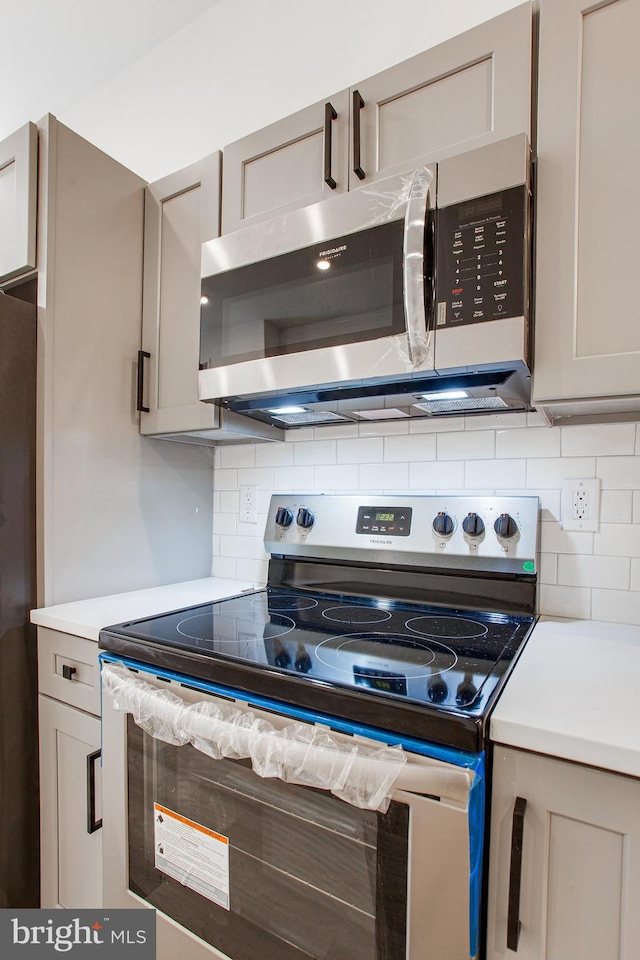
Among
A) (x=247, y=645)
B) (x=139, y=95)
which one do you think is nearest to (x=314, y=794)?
(x=247, y=645)

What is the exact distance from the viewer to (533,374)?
105 cm

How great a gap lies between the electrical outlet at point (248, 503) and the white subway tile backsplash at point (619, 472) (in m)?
1.10

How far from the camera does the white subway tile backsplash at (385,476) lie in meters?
1.54

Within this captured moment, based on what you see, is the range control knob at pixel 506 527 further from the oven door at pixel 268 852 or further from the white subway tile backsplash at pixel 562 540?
the oven door at pixel 268 852

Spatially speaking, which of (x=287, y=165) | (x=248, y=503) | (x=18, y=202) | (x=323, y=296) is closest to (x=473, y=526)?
(x=323, y=296)

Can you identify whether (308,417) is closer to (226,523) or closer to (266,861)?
(226,523)

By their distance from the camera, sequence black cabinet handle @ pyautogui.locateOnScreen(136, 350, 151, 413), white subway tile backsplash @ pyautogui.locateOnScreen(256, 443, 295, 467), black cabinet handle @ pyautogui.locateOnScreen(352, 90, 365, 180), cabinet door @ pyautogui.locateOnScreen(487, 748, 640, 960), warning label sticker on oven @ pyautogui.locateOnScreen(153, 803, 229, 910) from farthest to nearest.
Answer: white subway tile backsplash @ pyautogui.locateOnScreen(256, 443, 295, 467), black cabinet handle @ pyautogui.locateOnScreen(136, 350, 151, 413), black cabinet handle @ pyautogui.locateOnScreen(352, 90, 365, 180), warning label sticker on oven @ pyautogui.locateOnScreen(153, 803, 229, 910), cabinet door @ pyautogui.locateOnScreen(487, 748, 640, 960)

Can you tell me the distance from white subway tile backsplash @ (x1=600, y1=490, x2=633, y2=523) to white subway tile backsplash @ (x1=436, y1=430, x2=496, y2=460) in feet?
0.98

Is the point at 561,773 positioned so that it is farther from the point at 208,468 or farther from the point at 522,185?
the point at 208,468

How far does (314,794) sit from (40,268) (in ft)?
4.93

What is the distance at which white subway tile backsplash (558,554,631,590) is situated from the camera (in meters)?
1.23

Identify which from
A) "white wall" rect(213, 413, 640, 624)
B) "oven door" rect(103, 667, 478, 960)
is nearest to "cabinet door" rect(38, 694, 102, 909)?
"oven door" rect(103, 667, 478, 960)

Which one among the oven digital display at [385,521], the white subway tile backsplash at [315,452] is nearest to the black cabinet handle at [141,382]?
the white subway tile backsplash at [315,452]

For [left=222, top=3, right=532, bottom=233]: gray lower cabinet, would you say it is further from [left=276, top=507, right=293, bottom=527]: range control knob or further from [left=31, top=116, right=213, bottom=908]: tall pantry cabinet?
[left=276, top=507, right=293, bottom=527]: range control knob
